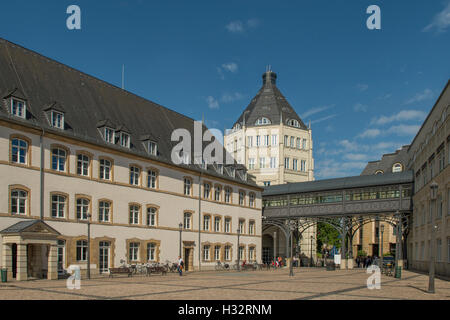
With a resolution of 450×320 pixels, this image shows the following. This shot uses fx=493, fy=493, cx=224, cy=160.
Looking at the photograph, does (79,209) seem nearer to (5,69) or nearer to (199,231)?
(5,69)

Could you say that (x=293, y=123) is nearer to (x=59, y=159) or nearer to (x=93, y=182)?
(x=93, y=182)

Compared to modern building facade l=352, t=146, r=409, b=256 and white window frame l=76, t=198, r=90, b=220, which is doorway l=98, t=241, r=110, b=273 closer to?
white window frame l=76, t=198, r=90, b=220

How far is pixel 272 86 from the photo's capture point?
315ft

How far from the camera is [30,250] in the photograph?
97.7 feet

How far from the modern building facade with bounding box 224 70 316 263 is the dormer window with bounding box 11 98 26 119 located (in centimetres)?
5852

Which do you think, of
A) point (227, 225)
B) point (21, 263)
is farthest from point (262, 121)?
point (21, 263)

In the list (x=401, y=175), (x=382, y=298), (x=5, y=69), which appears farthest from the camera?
(x=401, y=175)

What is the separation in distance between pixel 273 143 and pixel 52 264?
6085 cm

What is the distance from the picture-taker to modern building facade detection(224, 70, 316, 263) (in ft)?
281

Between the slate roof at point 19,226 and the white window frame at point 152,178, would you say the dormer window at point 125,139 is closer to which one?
Answer: the white window frame at point 152,178

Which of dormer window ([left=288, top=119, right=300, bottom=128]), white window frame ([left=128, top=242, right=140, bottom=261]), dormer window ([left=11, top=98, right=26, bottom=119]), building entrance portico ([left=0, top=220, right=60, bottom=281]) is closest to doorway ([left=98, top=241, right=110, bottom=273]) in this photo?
white window frame ([left=128, top=242, right=140, bottom=261])

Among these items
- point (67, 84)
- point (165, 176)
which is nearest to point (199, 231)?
point (165, 176)
